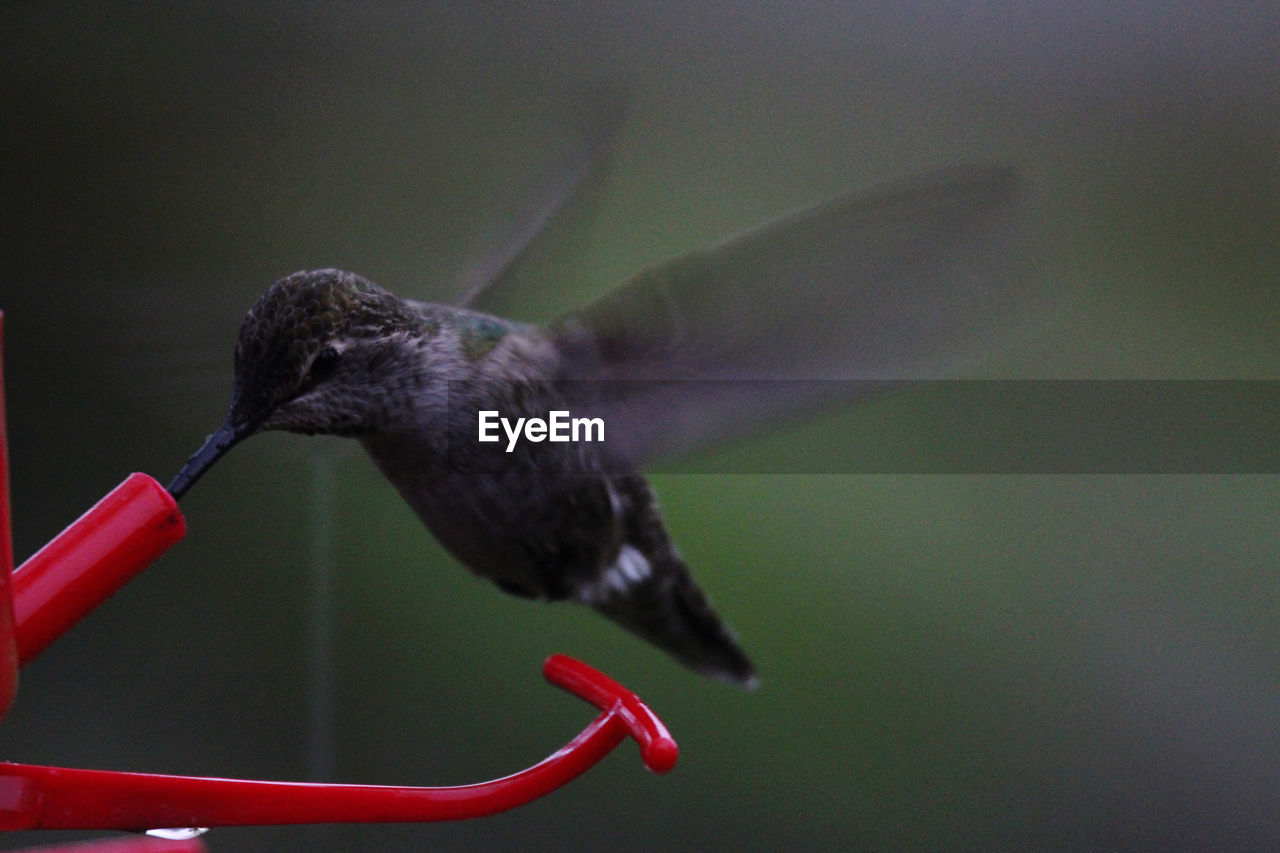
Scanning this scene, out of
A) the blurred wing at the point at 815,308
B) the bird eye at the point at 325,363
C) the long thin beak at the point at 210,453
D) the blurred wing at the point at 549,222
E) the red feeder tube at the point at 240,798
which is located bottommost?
the red feeder tube at the point at 240,798

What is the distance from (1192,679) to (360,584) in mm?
1038

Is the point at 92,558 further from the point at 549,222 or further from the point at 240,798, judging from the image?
the point at 549,222

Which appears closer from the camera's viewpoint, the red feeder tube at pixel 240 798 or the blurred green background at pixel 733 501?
the red feeder tube at pixel 240 798

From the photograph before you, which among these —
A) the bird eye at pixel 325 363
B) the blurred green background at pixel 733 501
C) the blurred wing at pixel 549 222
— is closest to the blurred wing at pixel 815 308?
the bird eye at pixel 325 363

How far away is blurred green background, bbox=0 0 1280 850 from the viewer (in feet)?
4.18

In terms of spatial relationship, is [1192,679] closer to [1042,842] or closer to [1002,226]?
[1042,842]

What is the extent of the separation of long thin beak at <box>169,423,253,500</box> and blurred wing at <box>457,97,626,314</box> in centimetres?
40

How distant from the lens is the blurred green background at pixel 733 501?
1275mm

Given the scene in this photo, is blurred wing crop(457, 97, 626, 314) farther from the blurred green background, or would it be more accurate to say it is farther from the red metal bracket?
the red metal bracket

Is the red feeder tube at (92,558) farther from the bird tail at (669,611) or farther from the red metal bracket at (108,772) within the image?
the bird tail at (669,611)

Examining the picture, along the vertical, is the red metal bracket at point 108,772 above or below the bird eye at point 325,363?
below

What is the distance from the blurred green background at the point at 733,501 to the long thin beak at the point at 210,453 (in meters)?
0.71

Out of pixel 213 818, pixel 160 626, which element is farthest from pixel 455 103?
pixel 213 818

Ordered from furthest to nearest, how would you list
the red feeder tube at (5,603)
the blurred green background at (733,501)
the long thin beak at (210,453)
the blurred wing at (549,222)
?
1. the blurred green background at (733,501)
2. the blurred wing at (549,222)
3. the long thin beak at (210,453)
4. the red feeder tube at (5,603)
